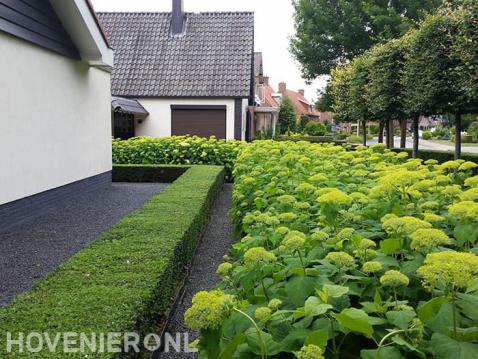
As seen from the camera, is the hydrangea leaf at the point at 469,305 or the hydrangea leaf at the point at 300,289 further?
the hydrangea leaf at the point at 300,289

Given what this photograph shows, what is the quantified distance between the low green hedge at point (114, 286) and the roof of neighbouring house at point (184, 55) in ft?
57.3

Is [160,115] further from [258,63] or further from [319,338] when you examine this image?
[319,338]

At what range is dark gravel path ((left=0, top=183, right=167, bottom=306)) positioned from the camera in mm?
5340

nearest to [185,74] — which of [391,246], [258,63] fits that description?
[258,63]

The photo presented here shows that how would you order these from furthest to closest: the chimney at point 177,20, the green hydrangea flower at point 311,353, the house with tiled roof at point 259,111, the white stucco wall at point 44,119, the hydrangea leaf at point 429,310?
the house with tiled roof at point 259,111
the chimney at point 177,20
the white stucco wall at point 44,119
the hydrangea leaf at point 429,310
the green hydrangea flower at point 311,353

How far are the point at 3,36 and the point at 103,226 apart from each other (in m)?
3.20

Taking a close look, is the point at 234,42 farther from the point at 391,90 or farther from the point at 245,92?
the point at 391,90

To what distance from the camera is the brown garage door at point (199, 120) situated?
74.6ft

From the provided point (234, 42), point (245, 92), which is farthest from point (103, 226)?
point (234, 42)

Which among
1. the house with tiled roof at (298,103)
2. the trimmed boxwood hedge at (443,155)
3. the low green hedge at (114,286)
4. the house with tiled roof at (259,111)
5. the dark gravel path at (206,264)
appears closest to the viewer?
the low green hedge at (114,286)

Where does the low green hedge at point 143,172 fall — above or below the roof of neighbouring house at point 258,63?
below

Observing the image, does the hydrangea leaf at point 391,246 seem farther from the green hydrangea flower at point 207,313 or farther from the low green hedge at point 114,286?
the low green hedge at point 114,286

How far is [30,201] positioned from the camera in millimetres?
7855

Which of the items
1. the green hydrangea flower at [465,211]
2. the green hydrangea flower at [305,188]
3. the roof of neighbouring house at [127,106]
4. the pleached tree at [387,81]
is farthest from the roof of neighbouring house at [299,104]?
the green hydrangea flower at [465,211]
